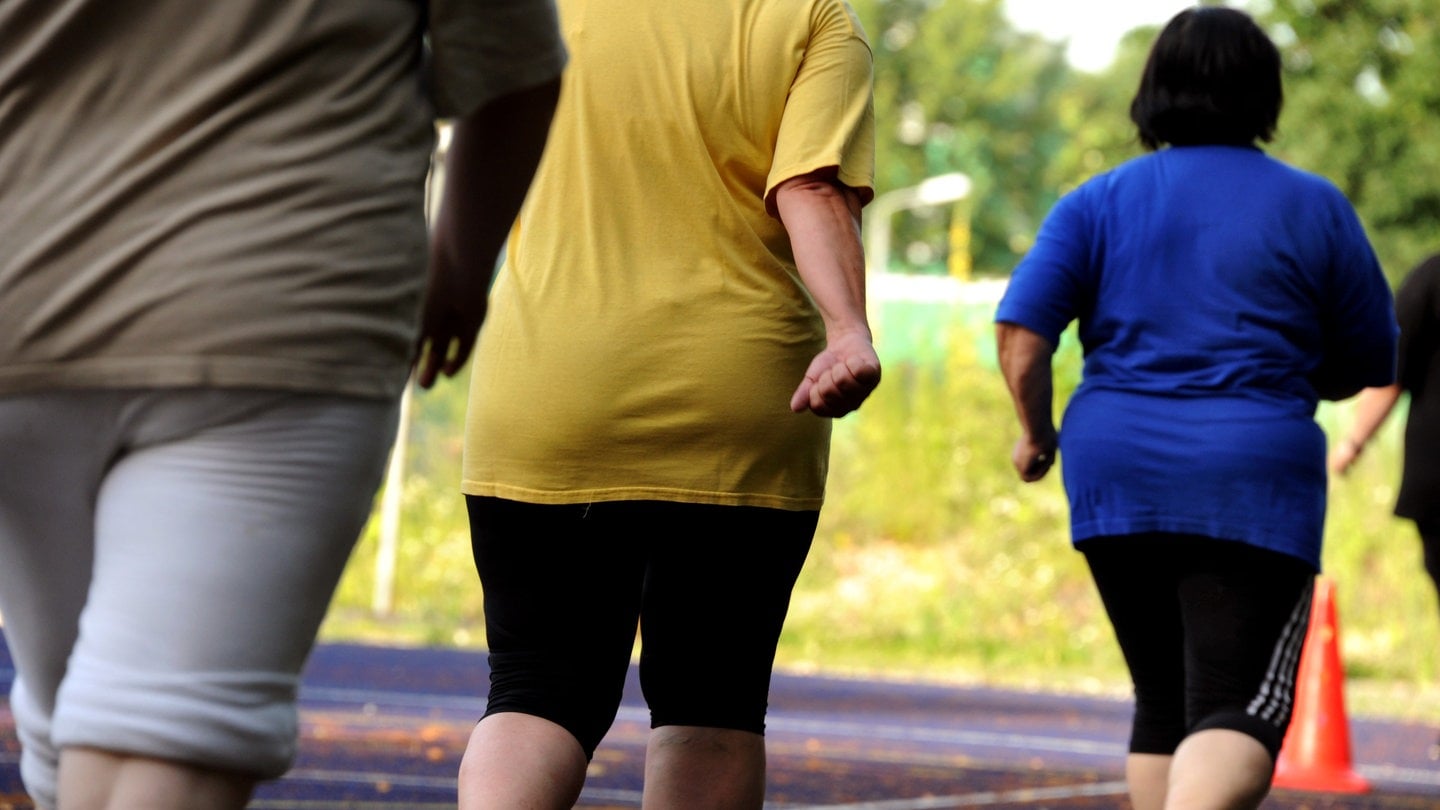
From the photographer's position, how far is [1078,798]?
24.9ft

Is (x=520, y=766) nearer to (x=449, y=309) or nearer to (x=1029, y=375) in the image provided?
(x=449, y=309)

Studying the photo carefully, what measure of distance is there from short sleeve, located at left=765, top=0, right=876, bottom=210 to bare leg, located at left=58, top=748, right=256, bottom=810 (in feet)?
5.32

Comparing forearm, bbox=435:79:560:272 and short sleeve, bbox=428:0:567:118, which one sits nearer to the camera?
short sleeve, bbox=428:0:567:118

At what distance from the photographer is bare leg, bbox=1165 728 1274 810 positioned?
3941mm

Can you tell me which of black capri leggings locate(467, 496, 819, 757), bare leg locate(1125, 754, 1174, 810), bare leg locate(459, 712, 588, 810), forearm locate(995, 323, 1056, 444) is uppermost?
forearm locate(995, 323, 1056, 444)

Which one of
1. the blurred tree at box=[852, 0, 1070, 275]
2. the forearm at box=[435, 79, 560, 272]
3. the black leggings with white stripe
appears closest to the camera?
the forearm at box=[435, 79, 560, 272]

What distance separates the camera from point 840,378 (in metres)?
3.20

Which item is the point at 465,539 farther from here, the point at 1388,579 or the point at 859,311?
the point at 859,311

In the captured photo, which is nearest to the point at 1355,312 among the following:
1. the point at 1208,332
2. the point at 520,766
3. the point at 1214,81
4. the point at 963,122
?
the point at 1208,332

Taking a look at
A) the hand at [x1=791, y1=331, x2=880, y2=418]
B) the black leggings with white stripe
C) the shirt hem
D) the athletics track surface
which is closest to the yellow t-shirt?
the shirt hem

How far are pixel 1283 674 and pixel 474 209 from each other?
226 centimetres

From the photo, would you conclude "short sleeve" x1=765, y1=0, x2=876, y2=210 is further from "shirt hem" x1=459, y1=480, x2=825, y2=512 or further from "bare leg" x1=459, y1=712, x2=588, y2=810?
"bare leg" x1=459, y1=712, x2=588, y2=810

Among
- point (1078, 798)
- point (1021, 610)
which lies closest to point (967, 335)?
point (1021, 610)

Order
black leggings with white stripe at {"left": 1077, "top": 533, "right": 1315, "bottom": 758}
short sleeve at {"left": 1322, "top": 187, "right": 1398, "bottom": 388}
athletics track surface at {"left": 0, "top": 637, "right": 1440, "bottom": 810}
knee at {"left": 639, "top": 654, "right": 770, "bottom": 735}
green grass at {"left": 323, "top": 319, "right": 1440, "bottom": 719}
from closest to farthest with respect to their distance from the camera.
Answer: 1. knee at {"left": 639, "top": 654, "right": 770, "bottom": 735}
2. black leggings with white stripe at {"left": 1077, "top": 533, "right": 1315, "bottom": 758}
3. short sleeve at {"left": 1322, "top": 187, "right": 1398, "bottom": 388}
4. athletics track surface at {"left": 0, "top": 637, "right": 1440, "bottom": 810}
5. green grass at {"left": 323, "top": 319, "right": 1440, "bottom": 719}
